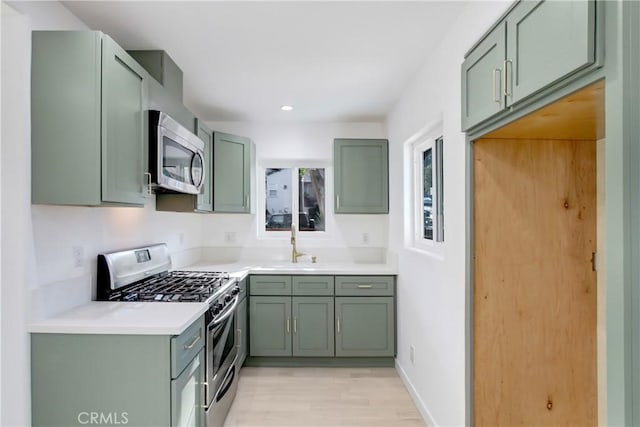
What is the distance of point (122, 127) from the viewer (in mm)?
1771

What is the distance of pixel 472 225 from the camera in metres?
1.66

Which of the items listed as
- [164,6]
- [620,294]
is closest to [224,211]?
[164,6]

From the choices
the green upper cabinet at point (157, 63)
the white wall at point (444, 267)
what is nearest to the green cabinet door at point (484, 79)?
the white wall at point (444, 267)

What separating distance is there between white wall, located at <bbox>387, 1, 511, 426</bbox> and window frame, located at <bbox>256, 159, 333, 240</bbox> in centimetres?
123

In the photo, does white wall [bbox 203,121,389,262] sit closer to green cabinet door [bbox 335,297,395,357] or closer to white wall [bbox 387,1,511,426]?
green cabinet door [bbox 335,297,395,357]

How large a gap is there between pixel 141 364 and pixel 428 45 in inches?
88.6

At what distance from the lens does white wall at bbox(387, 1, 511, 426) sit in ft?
6.03

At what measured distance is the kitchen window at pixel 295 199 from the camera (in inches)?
165

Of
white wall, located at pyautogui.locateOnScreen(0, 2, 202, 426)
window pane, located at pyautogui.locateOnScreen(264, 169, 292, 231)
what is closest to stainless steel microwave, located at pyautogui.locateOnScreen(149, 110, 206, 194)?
white wall, located at pyautogui.locateOnScreen(0, 2, 202, 426)

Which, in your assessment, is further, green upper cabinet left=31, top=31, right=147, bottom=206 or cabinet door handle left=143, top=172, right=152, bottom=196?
cabinet door handle left=143, top=172, right=152, bottom=196

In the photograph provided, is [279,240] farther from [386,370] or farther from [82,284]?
[82,284]

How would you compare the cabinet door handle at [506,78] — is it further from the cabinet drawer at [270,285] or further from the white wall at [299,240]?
the white wall at [299,240]

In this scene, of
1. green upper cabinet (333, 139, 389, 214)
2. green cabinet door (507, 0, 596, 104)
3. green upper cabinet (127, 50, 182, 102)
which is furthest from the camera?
green upper cabinet (333, 139, 389, 214)

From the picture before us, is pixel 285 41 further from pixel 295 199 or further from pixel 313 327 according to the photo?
pixel 313 327
